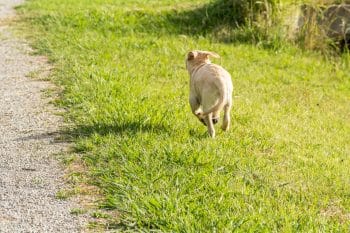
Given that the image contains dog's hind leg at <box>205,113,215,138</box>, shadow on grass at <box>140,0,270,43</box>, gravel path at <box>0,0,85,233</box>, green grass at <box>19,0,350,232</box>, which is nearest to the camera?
gravel path at <box>0,0,85,233</box>

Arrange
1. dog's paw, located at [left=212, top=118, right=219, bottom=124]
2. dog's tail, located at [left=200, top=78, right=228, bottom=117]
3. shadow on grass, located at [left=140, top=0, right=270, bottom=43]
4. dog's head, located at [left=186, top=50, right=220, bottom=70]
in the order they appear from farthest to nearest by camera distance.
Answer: shadow on grass, located at [left=140, top=0, right=270, bottom=43]
dog's head, located at [left=186, top=50, right=220, bottom=70]
dog's paw, located at [left=212, top=118, right=219, bottom=124]
dog's tail, located at [left=200, top=78, right=228, bottom=117]

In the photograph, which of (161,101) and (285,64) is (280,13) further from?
(161,101)

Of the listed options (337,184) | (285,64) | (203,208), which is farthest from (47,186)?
(285,64)

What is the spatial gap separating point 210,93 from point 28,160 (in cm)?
169

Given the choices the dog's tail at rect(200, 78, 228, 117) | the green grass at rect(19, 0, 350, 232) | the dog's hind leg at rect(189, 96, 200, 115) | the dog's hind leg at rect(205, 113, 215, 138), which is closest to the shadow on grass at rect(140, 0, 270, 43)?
the green grass at rect(19, 0, 350, 232)

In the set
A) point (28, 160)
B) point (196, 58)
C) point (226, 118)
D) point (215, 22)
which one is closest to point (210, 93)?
point (226, 118)

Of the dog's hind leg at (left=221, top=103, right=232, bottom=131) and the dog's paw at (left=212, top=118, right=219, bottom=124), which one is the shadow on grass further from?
the dog's paw at (left=212, top=118, right=219, bottom=124)

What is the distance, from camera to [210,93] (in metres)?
6.59

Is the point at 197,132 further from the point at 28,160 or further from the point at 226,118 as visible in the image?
the point at 28,160

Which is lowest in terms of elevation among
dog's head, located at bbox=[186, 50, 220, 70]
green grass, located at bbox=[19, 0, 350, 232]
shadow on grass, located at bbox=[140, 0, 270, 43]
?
shadow on grass, located at bbox=[140, 0, 270, 43]

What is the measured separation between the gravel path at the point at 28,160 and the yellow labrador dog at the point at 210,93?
4.38ft

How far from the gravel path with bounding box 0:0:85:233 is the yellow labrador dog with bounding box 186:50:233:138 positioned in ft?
4.38

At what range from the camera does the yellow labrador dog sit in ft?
21.5

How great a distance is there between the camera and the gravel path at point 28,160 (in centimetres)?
493
